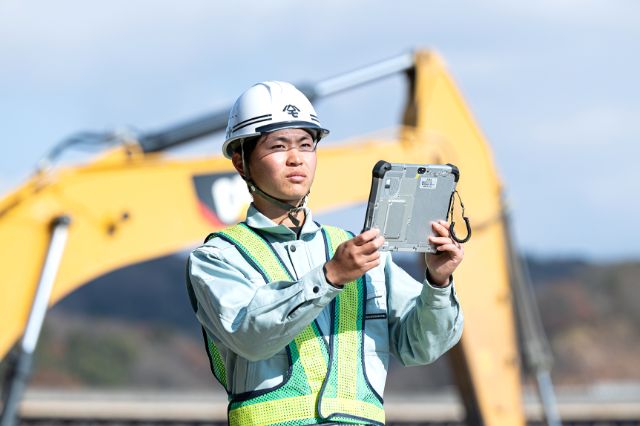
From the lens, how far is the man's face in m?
4.53

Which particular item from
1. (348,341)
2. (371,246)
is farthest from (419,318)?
(371,246)

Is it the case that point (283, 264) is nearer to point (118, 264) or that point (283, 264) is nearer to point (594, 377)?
point (118, 264)

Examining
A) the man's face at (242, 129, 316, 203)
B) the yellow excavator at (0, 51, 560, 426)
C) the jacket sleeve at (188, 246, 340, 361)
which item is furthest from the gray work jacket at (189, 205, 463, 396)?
the yellow excavator at (0, 51, 560, 426)

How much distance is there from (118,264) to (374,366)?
5.97 m

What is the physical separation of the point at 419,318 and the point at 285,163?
2.11 feet

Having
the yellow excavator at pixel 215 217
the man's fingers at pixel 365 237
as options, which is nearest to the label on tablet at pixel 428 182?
the man's fingers at pixel 365 237

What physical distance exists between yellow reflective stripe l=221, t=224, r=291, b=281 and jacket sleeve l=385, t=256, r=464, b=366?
0.40 metres

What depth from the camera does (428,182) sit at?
14.3 ft

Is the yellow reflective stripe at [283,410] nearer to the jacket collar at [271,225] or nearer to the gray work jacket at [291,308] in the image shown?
the gray work jacket at [291,308]

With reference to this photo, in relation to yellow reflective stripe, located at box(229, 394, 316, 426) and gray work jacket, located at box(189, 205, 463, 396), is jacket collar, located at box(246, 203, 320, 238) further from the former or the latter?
yellow reflective stripe, located at box(229, 394, 316, 426)

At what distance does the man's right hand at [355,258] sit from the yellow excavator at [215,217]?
17.1 feet

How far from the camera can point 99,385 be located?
230 feet

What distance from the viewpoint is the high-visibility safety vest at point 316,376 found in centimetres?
438

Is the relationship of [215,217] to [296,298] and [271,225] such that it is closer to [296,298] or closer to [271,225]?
[271,225]
